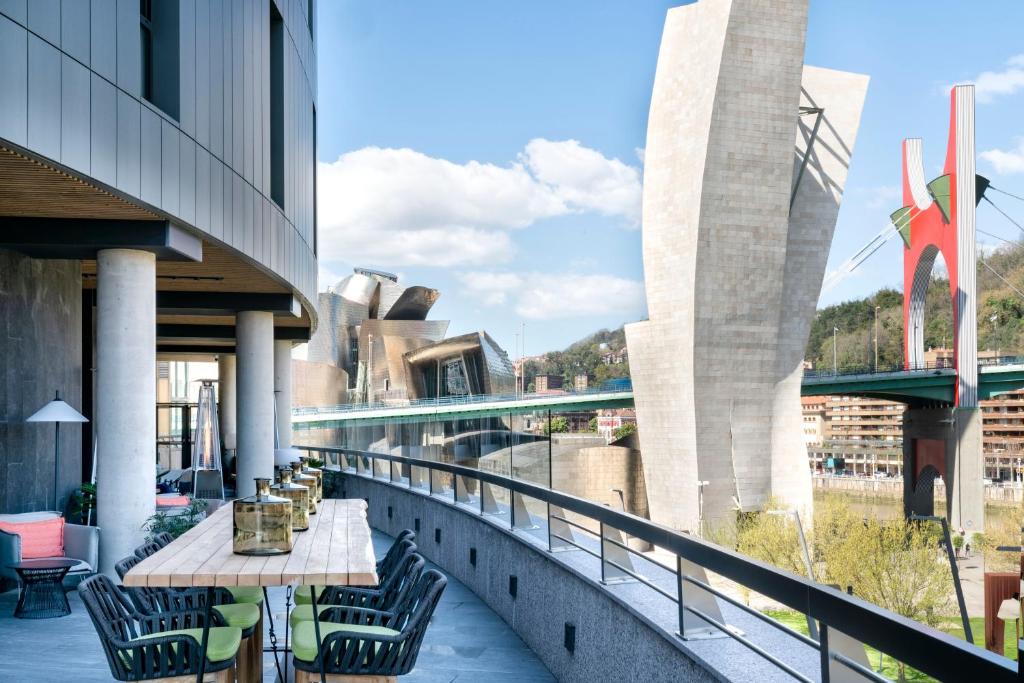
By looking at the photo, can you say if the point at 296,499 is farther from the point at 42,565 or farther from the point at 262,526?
the point at 42,565

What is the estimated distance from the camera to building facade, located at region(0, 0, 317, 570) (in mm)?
8297

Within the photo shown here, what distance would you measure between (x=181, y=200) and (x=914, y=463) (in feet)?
234

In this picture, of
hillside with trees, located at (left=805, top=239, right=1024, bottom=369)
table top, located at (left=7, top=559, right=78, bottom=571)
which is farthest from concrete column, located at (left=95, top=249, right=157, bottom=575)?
hillside with trees, located at (left=805, top=239, right=1024, bottom=369)

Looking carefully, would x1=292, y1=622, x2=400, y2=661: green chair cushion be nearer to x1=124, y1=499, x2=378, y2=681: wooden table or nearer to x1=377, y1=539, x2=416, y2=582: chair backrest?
x1=124, y1=499, x2=378, y2=681: wooden table

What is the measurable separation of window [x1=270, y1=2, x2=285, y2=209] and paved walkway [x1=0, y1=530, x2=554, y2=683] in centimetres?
957

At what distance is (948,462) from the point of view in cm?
6656

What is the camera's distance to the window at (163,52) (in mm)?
11008

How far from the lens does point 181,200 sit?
431 inches

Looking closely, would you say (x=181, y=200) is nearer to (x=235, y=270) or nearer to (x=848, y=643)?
(x=235, y=270)

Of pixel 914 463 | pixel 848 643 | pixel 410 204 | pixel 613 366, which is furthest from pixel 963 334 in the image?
pixel 410 204

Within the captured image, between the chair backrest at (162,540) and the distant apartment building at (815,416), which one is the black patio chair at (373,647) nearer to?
the chair backrest at (162,540)

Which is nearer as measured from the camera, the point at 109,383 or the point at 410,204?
the point at 109,383

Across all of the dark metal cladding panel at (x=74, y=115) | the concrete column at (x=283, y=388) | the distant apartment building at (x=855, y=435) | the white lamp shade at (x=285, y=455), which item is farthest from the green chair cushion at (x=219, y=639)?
the distant apartment building at (x=855, y=435)

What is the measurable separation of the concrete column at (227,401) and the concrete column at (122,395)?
21926mm
